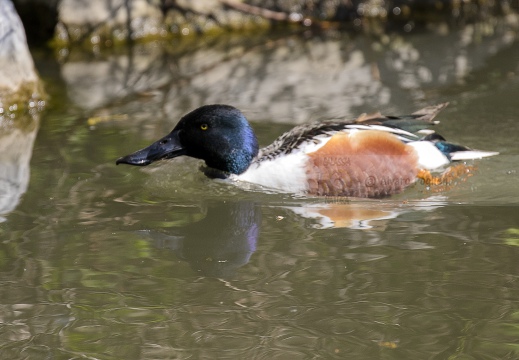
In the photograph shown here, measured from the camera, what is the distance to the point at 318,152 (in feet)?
18.6

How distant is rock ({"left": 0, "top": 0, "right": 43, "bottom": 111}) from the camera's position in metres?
7.98

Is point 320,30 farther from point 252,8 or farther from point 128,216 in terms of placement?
point 128,216

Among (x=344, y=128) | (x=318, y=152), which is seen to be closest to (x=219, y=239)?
(x=318, y=152)

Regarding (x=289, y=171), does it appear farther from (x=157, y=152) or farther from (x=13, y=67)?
(x=13, y=67)

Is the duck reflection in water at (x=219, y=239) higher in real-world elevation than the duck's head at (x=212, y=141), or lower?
lower

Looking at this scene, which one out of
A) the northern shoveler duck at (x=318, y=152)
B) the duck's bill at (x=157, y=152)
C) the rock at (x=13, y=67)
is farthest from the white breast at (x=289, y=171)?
the rock at (x=13, y=67)

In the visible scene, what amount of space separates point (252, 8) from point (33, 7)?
2535mm

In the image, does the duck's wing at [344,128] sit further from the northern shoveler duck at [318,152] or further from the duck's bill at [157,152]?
the duck's bill at [157,152]

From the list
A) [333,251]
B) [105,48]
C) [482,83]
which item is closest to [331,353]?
[333,251]

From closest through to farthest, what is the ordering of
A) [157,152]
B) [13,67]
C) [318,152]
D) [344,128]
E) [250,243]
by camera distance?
[250,243], [318,152], [344,128], [157,152], [13,67]

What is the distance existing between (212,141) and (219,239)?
1.05 meters

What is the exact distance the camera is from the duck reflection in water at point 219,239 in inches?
184

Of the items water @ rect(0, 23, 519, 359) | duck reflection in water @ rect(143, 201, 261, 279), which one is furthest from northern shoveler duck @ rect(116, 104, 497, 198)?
duck reflection in water @ rect(143, 201, 261, 279)

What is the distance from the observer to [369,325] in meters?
3.91
